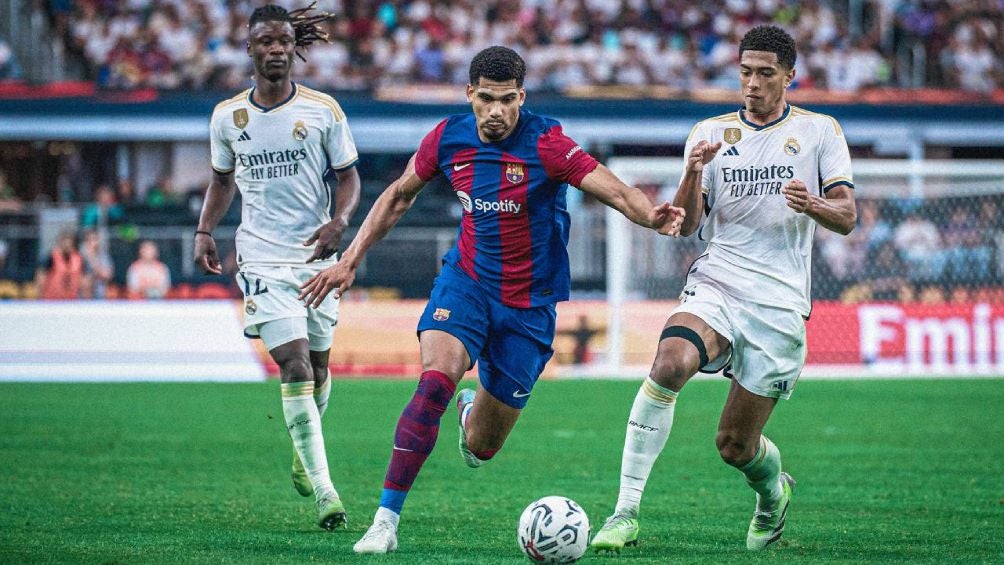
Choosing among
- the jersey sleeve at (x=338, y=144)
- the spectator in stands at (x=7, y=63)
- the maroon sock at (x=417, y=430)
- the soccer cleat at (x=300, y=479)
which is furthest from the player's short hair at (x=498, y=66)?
the spectator in stands at (x=7, y=63)

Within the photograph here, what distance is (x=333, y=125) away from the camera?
8227 mm

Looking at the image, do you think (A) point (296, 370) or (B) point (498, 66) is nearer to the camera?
(B) point (498, 66)

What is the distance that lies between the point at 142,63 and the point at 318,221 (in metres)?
18.1

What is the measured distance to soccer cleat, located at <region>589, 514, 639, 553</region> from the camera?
645 cm

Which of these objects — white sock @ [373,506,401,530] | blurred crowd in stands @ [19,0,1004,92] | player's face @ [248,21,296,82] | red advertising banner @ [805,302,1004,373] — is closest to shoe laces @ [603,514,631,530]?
white sock @ [373,506,401,530]

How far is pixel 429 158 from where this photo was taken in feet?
22.8

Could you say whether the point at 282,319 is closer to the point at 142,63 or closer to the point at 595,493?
the point at 595,493

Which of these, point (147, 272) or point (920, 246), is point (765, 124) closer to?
point (147, 272)

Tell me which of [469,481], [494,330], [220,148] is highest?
[220,148]

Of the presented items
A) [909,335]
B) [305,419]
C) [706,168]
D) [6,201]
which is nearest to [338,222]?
[305,419]

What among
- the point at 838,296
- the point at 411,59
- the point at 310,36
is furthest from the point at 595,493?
the point at 411,59

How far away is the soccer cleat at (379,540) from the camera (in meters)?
6.34

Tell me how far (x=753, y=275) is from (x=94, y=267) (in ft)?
47.7

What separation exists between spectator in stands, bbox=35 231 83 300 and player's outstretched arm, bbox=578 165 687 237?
1434 cm
